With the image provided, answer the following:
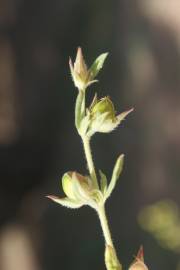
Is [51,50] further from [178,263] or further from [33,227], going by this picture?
[178,263]

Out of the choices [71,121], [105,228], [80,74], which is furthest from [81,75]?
[71,121]

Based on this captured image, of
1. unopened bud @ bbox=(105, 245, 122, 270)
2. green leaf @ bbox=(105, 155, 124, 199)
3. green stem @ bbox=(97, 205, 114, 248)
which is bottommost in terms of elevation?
unopened bud @ bbox=(105, 245, 122, 270)

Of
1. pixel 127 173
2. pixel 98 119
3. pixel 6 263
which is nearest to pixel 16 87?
pixel 127 173

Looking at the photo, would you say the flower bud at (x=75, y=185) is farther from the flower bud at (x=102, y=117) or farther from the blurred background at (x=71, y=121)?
the blurred background at (x=71, y=121)

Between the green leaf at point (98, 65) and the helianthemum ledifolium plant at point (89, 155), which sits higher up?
the green leaf at point (98, 65)

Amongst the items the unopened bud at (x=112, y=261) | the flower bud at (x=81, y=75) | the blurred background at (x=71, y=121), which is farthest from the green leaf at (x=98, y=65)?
the blurred background at (x=71, y=121)

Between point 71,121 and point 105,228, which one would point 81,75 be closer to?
point 105,228

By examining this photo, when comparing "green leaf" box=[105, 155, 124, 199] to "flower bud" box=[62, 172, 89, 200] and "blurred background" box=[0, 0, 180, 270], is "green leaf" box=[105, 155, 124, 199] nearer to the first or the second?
"flower bud" box=[62, 172, 89, 200]

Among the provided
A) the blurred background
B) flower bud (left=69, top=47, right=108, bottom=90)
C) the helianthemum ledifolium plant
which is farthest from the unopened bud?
the blurred background
